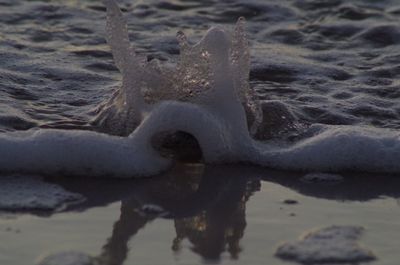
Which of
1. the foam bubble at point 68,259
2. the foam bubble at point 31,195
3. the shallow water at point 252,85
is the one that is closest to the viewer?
the foam bubble at point 68,259

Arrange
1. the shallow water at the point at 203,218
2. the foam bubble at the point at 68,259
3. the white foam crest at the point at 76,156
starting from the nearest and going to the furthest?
the foam bubble at the point at 68,259 < the shallow water at the point at 203,218 < the white foam crest at the point at 76,156

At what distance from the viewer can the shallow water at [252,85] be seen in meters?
3.31

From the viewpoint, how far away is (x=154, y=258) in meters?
3.14

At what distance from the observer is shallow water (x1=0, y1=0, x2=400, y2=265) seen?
3.31 meters

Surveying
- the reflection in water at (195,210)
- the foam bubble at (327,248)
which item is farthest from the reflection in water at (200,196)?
the foam bubble at (327,248)

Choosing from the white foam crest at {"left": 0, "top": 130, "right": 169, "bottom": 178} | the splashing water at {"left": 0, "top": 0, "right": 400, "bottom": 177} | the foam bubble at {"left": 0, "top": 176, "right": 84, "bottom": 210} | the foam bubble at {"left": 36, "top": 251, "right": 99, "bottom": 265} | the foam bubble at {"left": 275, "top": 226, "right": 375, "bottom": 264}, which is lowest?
the foam bubble at {"left": 36, "top": 251, "right": 99, "bottom": 265}

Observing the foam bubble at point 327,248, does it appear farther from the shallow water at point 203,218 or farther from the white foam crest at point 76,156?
the white foam crest at point 76,156

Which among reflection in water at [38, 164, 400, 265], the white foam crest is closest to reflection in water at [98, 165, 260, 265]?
reflection in water at [38, 164, 400, 265]

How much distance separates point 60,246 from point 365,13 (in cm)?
426

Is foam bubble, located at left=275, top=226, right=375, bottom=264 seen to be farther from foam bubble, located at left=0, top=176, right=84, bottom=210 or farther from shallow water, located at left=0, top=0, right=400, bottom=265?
foam bubble, located at left=0, top=176, right=84, bottom=210

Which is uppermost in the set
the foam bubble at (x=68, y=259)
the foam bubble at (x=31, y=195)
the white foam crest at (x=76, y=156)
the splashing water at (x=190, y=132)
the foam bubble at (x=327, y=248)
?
the splashing water at (x=190, y=132)

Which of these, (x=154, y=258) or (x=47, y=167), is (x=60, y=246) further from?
(x=47, y=167)

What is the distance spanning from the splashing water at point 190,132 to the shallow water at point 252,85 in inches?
3.8

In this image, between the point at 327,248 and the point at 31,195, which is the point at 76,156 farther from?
the point at 327,248
